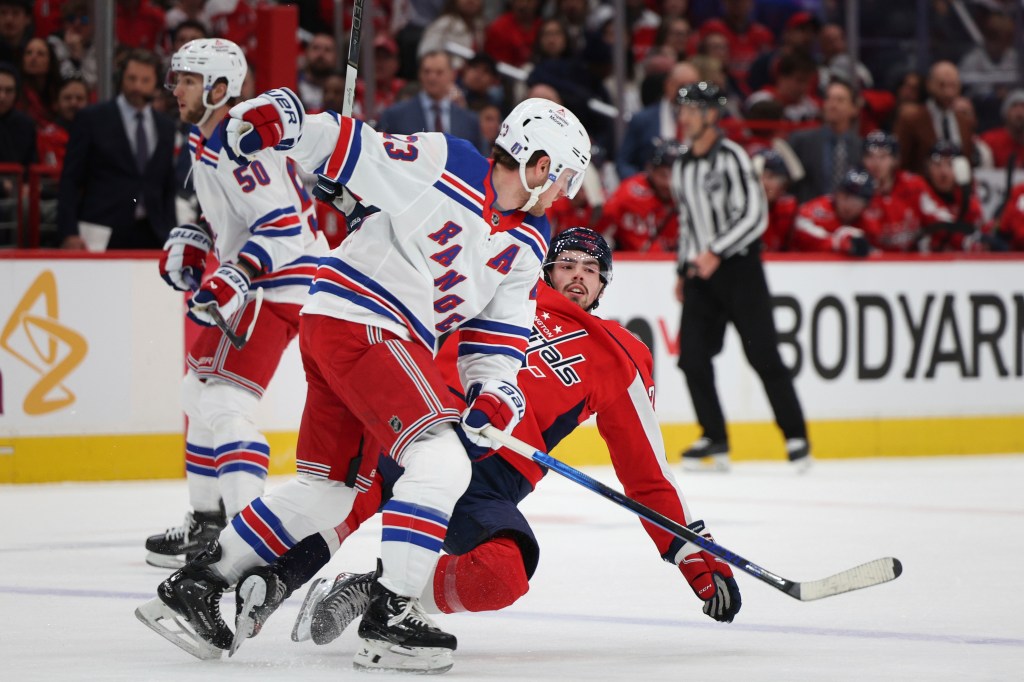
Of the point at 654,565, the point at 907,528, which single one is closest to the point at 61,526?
the point at 654,565

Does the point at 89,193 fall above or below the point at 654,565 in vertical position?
above

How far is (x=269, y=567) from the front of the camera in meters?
3.43

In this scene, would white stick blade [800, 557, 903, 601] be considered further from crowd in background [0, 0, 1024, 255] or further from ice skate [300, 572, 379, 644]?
crowd in background [0, 0, 1024, 255]

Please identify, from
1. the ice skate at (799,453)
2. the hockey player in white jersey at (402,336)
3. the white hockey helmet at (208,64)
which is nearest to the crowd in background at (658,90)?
Result: the ice skate at (799,453)

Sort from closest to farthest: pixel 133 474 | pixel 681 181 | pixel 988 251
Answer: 1. pixel 133 474
2. pixel 681 181
3. pixel 988 251

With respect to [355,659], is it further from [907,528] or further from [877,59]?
[877,59]

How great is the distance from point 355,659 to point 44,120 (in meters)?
5.70

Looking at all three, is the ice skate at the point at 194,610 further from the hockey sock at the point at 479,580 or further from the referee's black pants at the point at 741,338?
the referee's black pants at the point at 741,338

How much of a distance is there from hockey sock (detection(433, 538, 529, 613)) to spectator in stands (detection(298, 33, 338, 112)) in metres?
6.11

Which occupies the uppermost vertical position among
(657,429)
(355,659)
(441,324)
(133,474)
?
(441,324)

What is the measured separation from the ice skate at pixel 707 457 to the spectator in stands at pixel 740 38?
3934mm

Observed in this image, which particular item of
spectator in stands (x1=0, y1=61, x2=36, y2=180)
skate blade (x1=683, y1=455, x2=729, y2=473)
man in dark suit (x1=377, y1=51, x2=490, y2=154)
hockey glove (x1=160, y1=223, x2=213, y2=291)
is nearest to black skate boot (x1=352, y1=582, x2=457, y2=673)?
hockey glove (x1=160, y1=223, x2=213, y2=291)

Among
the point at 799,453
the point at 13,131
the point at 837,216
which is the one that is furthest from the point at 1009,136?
the point at 13,131

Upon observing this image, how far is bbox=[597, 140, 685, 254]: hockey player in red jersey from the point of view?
28.9ft
